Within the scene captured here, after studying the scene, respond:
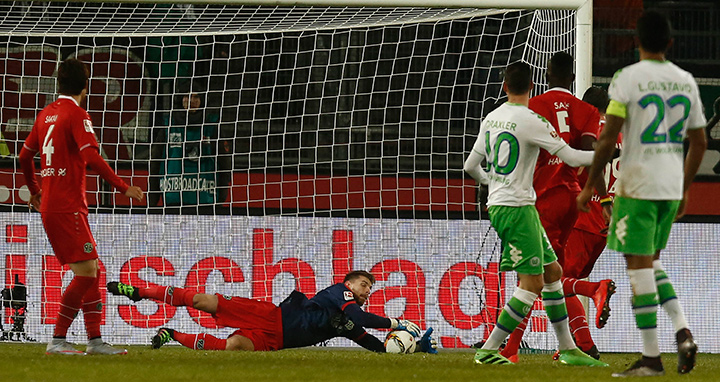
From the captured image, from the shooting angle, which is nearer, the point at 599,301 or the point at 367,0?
the point at 599,301

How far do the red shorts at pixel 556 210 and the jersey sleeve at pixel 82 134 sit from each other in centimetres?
245

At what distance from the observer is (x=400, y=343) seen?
7250mm

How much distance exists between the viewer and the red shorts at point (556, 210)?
19.6 feet

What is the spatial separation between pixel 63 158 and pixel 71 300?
0.79 metres

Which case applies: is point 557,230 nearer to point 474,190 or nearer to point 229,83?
point 474,190

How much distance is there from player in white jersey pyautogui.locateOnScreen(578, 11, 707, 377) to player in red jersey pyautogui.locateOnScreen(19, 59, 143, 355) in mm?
2584

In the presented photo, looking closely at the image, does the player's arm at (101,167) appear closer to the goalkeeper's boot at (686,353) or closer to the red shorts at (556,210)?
the red shorts at (556,210)

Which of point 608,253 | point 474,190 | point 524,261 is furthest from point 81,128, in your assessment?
point 608,253

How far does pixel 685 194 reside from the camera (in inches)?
198

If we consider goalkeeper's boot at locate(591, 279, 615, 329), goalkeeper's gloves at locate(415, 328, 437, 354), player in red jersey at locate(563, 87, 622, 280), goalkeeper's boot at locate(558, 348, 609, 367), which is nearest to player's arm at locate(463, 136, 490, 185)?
goalkeeper's boot at locate(558, 348, 609, 367)

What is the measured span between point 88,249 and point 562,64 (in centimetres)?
280

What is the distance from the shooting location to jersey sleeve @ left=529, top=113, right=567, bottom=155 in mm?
5270

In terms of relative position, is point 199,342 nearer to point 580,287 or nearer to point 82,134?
point 82,134

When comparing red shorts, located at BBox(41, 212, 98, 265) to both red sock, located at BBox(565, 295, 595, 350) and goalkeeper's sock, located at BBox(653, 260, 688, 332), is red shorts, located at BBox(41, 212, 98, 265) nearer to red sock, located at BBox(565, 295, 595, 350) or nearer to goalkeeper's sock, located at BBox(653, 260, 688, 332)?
red sock, located at BBox(565, 295, 595, 350)
